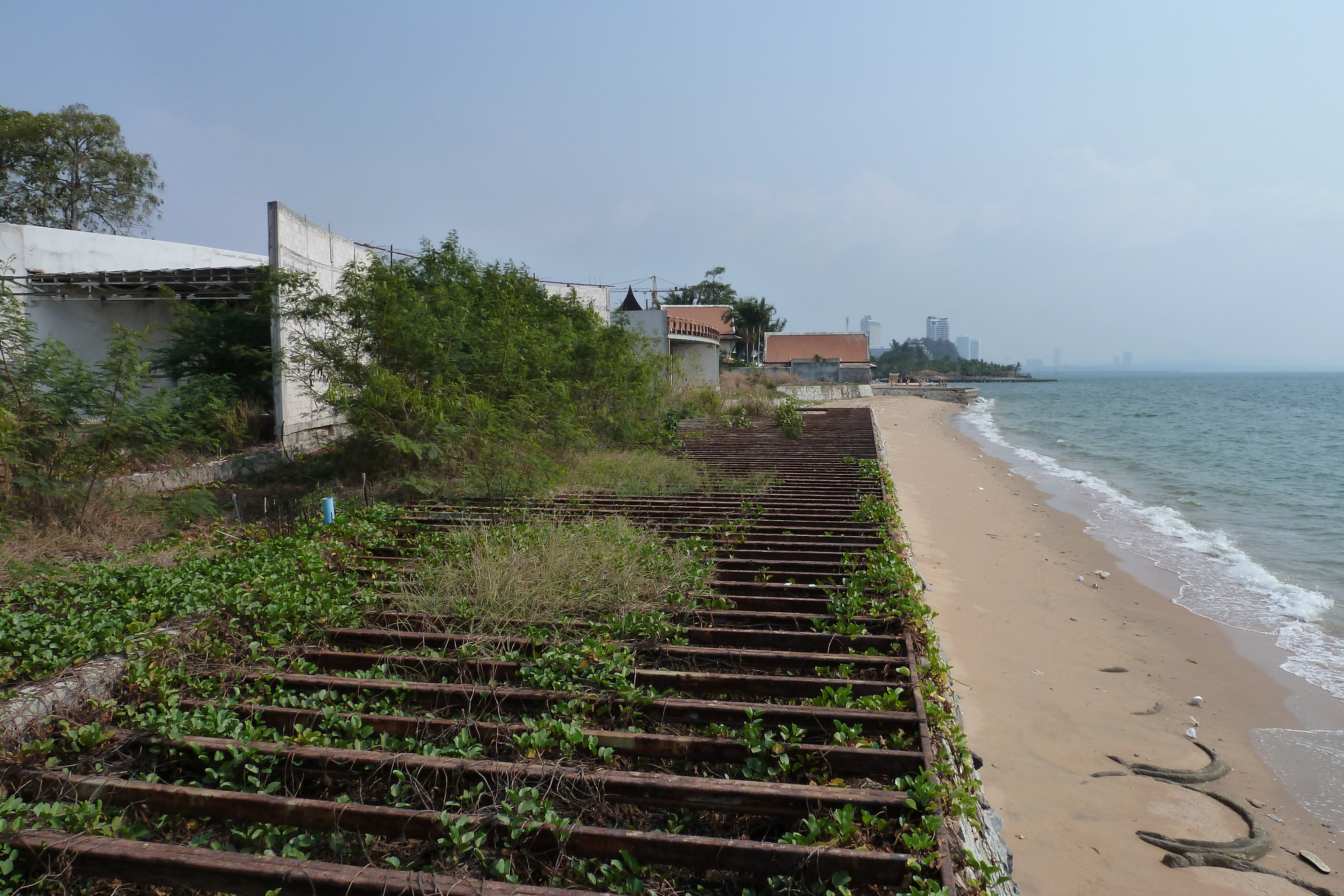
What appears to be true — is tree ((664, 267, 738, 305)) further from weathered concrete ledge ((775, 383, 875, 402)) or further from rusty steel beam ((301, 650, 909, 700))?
rusty steel beam ((301, 650, 909, 700))

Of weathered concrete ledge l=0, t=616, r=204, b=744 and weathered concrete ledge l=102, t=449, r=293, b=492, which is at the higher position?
weathered concrete ledge l=102, t=449, r=293, b=492

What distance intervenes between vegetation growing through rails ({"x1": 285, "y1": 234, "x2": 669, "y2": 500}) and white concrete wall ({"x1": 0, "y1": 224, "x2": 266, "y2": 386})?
4584 millimetres

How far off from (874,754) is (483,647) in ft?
7.19

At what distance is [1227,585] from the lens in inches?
403

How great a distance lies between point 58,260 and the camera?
14977mm

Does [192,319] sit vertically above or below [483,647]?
above

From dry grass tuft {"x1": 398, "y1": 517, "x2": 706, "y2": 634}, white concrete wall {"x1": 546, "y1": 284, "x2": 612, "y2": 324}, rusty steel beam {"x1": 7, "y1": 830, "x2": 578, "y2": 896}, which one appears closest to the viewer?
rusty steel beam {"x1": 7, "y1": 830, "x2": 578, "y2": 896}

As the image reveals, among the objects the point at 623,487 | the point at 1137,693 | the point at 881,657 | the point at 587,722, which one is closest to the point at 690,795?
the point at 587,722

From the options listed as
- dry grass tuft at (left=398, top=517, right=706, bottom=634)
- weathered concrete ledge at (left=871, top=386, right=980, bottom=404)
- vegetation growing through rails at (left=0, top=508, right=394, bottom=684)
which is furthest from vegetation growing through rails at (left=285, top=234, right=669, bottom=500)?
weathered concrete ledge at (left=871, top=386, right=980, bottom=404)

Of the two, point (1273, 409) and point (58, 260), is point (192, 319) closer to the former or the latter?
point (58, 260)

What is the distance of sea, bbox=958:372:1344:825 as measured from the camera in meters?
7.51

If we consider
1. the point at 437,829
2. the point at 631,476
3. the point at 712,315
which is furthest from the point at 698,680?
the point at 712,315

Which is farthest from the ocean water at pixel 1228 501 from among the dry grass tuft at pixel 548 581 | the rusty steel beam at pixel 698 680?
the dry grass tuft at pixel 548 581

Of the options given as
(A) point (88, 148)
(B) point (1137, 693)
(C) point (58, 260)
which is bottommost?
(B) point (1137, 693)
